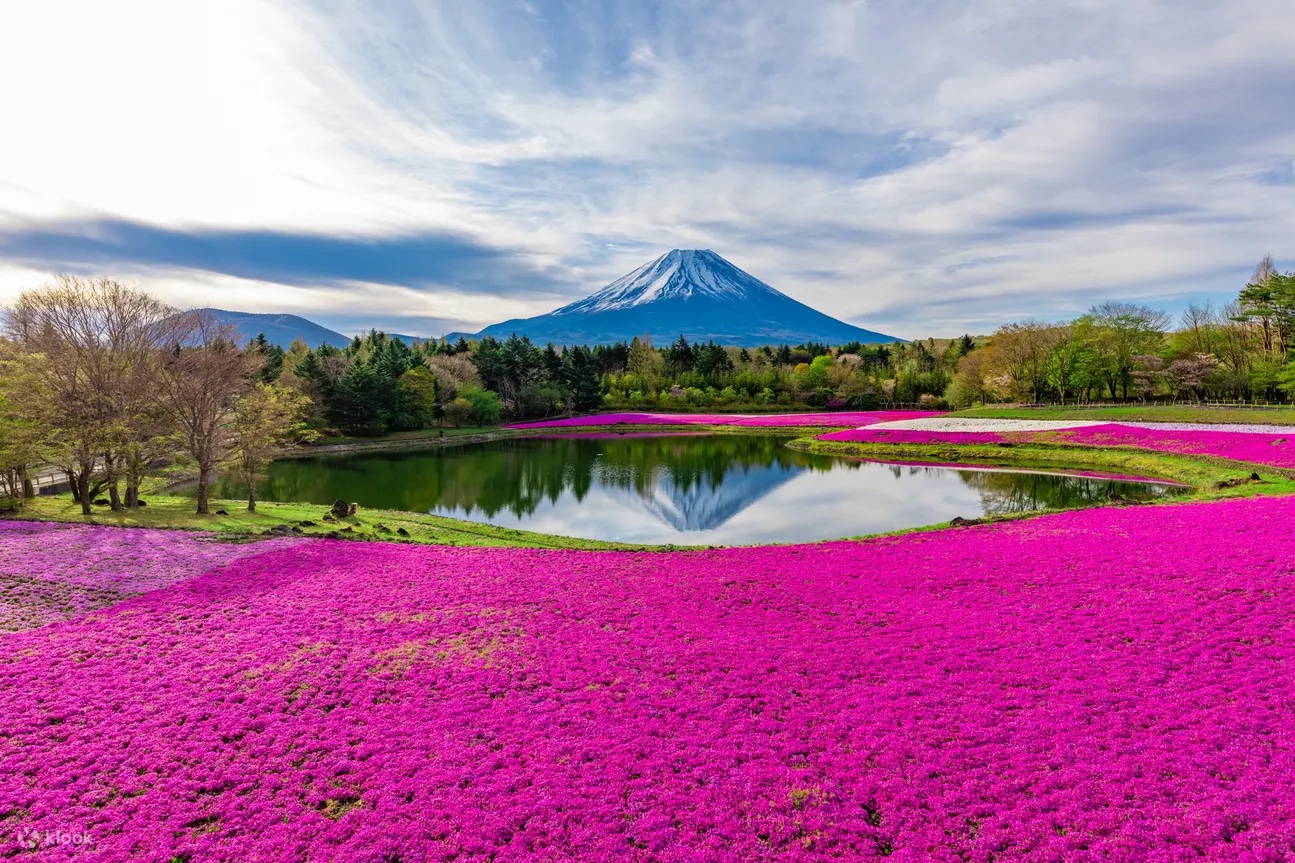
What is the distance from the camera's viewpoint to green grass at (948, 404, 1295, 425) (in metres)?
43.1

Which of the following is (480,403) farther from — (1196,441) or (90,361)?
(1196,441)

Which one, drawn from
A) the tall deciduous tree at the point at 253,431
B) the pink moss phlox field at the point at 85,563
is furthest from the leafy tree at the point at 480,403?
the pink moss phlox field at the point at 85,563

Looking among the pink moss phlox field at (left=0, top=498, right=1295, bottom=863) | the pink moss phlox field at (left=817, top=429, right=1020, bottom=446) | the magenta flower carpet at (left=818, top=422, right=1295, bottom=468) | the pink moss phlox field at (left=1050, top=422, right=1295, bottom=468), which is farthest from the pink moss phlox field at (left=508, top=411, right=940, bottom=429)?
the pink moss phlox field at (left=0, top=498, right=1295, bottom=863)

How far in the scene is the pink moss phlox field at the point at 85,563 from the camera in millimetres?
12320

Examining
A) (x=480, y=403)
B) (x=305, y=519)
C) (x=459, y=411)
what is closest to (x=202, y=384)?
(x=305, y=519)

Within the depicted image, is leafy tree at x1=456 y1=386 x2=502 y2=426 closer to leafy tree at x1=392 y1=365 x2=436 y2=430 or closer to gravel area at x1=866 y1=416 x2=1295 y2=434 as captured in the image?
leafy tree at x1=392 y1=365 x2=436 y2=430

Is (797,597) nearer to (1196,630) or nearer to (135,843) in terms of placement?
(1196,630)

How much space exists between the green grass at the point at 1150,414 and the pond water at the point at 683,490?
62.3 ft

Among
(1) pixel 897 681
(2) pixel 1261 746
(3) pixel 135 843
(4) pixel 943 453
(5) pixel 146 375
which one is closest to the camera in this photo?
(3) pixel 135 843

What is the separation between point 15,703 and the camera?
840 cm

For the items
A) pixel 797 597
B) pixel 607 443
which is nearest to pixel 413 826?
pixel 797 597

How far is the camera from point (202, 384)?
23.5 metres

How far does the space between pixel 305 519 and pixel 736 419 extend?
5917cm

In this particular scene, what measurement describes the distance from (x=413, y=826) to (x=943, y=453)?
155ft
